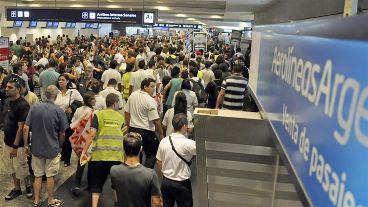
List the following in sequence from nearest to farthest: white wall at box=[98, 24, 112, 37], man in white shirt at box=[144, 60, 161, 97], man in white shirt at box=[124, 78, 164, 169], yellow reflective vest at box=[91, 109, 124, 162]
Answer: yellow reflective vest at box=[91, 109, 124, 162] → man in white shirt at box=[124, 78, 164, 169] → man in white shirt at box=[144, 60, 161, 97] → white wall at box=[98, 24, 112, 37]

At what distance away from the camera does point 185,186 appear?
4.62 meters

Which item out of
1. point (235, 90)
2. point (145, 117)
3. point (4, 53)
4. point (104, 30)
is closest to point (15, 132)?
point (145, 117)

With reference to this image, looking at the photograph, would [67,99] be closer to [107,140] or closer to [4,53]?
[107,140]

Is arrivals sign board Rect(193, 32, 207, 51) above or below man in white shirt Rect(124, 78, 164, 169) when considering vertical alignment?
above

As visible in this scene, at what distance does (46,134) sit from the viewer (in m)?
5.48

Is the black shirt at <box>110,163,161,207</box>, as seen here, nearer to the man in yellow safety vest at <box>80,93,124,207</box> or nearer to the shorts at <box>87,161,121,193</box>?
the man in yellow safety vest at <box>80,93,124,207</box>

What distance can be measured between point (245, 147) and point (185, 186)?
1.97 meters

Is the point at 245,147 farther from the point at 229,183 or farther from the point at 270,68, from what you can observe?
the point at 270,68

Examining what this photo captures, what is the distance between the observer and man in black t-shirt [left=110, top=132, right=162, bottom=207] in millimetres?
3812

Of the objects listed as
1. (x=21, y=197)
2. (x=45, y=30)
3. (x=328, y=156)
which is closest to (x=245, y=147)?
(x=328, y=156)

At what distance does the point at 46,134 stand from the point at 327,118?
4.95m

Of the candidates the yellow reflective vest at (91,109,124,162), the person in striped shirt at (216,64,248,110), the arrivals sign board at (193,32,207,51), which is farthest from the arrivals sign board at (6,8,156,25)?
the yellow reflective vest at (91,109,124,162)

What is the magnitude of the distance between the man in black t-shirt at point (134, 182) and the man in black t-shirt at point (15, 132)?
8.07ft

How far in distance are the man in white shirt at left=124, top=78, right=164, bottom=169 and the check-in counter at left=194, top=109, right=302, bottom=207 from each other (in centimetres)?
334
